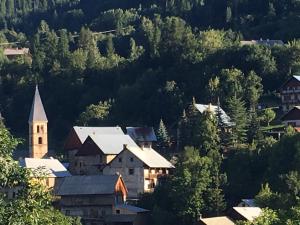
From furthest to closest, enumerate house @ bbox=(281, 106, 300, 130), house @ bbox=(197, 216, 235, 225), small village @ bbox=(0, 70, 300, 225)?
house @ bbox=(281, 106, 300, 130), small village @ bbox=(0, 70, 300, 225), house @ bbox=(197, 216, 235, 225)

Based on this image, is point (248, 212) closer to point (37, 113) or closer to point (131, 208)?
point (131, 208)

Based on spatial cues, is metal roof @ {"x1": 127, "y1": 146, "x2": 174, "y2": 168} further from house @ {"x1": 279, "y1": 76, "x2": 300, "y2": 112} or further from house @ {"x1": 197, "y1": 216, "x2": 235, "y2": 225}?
house @ {"x1": 279, "y1": 76, "x2": 300, "y2": 112}

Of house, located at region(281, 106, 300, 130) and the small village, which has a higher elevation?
house, located at region(281, 106, 300, 130)

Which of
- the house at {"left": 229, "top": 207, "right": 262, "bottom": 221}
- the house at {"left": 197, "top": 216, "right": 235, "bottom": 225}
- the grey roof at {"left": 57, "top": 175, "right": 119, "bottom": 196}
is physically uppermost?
the grey roof at {"left": 57, "top": 175, "right": 119, "bottom": 196}

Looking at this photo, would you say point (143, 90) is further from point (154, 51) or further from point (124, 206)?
point (124, 206)

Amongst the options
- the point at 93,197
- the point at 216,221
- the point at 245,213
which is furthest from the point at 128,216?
the point at 245,213

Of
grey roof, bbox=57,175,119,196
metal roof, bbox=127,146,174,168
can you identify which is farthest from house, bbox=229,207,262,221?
metal roof, bbox=127,146,174,168

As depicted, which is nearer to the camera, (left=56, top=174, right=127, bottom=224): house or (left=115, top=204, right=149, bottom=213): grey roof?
(left=115, top=204, right=149, bottom=213): grey roof
